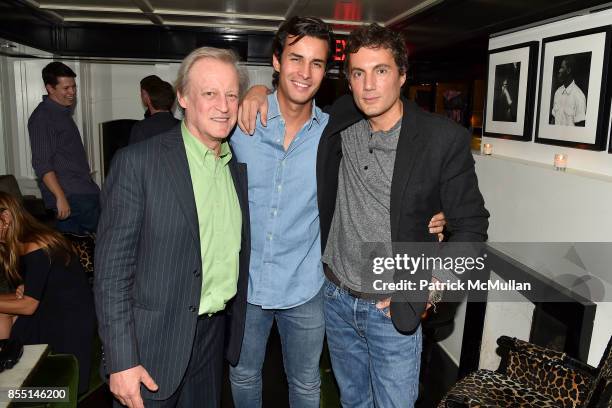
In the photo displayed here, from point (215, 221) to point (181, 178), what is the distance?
202mm

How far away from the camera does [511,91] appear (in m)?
3.14

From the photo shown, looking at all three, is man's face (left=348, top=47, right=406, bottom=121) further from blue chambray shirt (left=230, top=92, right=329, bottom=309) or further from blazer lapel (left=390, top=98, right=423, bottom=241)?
blue chambray shirt (left=230, top=92, right=329, bottom=309)

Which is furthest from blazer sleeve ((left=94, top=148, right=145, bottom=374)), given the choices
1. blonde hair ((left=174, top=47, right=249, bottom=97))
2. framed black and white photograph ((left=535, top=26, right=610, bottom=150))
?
framed black and white photograph ((left=535, top=26, right=610, bottom=150))

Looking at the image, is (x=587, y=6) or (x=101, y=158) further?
(x=101, y=158)

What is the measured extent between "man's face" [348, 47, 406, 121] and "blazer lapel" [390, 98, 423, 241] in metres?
0.12

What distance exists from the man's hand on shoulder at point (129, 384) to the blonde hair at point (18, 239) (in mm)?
1157

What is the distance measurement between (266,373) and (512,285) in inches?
71.0

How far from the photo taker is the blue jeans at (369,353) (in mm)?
1894

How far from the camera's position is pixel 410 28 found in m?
5.04

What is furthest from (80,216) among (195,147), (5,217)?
(195,147)

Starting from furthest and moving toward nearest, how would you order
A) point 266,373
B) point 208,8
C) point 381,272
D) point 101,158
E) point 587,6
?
point 101,158
point 208,8
point 266,373
point 587,6
point 381,272

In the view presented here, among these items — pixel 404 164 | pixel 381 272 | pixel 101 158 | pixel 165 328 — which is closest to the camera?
pixel 165 328


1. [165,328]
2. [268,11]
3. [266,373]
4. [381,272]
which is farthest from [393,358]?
[268,11]

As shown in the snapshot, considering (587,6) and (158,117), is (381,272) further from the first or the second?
(158,117)
